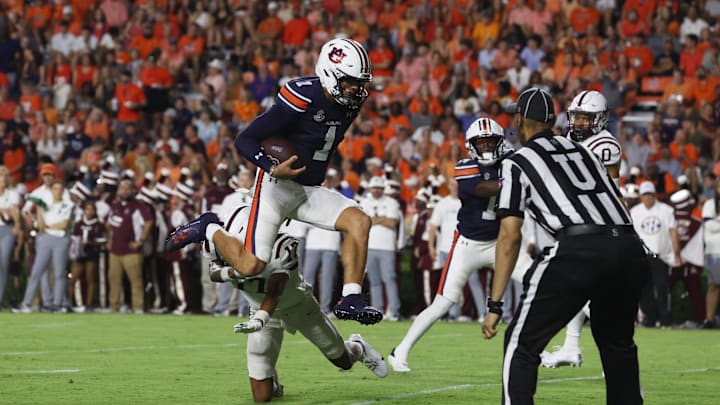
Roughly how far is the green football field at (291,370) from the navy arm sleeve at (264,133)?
1636 mm

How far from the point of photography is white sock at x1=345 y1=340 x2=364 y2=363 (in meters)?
9.65

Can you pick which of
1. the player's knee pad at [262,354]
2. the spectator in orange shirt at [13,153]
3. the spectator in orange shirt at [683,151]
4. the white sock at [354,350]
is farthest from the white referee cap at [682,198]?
the spectator in orange shirt at [13,153]

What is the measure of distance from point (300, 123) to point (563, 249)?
2.92 metres

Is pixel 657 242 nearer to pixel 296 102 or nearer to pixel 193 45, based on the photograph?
pixel 296 102

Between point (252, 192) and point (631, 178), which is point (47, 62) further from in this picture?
point (252, 192)

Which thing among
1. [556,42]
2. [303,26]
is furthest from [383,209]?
[303,26]

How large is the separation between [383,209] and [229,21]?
917 centimetres

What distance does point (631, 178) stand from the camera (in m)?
19.2

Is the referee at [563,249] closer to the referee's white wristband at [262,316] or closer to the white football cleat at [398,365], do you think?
the referee's white wristband at [262,316]

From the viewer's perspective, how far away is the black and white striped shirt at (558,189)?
22.9ft

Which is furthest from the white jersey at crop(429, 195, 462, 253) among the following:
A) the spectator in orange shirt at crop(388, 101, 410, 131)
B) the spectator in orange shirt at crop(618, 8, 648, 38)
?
the spectator in orange shirt at crop(618, 8, 648, 38)

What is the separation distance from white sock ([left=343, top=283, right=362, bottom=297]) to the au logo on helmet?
150 cm

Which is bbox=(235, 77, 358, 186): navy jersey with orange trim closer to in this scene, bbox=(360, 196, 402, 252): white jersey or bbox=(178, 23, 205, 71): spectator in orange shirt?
bbox=(360, 196, 402, 252): white jersey

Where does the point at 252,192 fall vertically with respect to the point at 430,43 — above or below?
below
